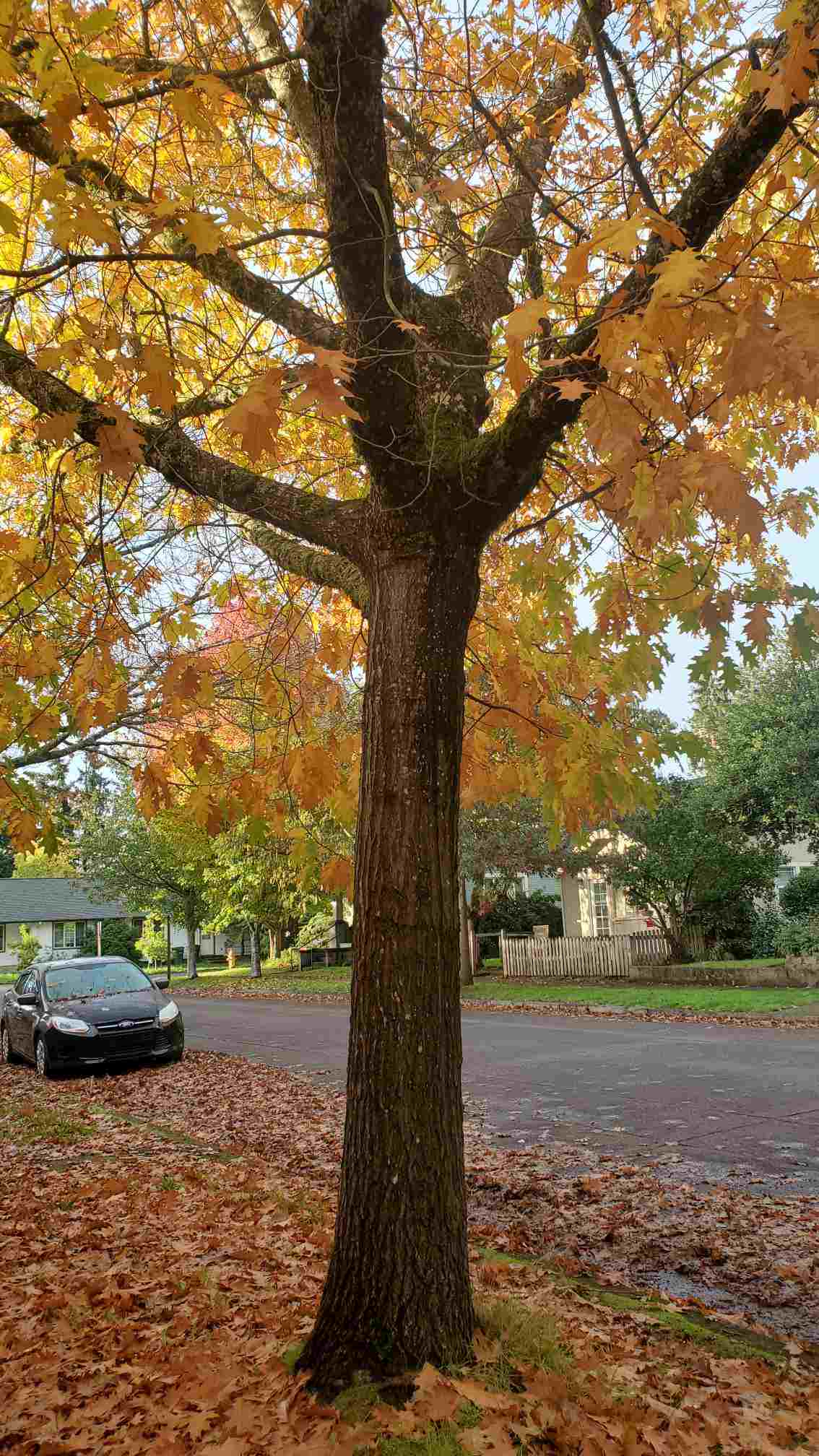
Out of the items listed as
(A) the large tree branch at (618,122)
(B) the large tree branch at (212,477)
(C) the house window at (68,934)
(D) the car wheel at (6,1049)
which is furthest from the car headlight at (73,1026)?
(C) the house window at (68,934)

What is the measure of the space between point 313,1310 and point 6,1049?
13489mm

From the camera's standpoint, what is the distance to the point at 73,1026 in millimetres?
12898

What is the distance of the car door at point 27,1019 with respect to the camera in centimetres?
1365

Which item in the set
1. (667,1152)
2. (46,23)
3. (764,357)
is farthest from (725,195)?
(667,1152)

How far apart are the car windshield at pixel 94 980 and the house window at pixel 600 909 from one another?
71.6 ft

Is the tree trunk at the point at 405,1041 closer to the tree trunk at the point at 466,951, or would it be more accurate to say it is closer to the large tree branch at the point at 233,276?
the large tree branch at the point at 233,276

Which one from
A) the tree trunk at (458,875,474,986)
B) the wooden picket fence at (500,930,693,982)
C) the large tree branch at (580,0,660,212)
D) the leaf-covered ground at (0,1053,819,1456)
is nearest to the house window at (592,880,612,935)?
the wooden picket fence at (500,930,693,982)

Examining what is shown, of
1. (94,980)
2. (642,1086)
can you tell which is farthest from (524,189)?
(94,980)

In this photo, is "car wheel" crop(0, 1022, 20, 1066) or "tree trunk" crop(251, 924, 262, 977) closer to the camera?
"car wheel" crop(0, 1022, 20, 1066)

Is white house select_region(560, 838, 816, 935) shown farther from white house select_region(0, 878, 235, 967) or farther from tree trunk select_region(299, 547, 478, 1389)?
white house select_region(0, 878, 235, 967)

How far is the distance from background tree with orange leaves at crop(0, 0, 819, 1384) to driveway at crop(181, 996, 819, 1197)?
3320mm

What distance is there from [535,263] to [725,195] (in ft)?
7.27

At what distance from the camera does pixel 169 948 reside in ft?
133

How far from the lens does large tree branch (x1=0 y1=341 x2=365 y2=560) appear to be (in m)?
4.61
